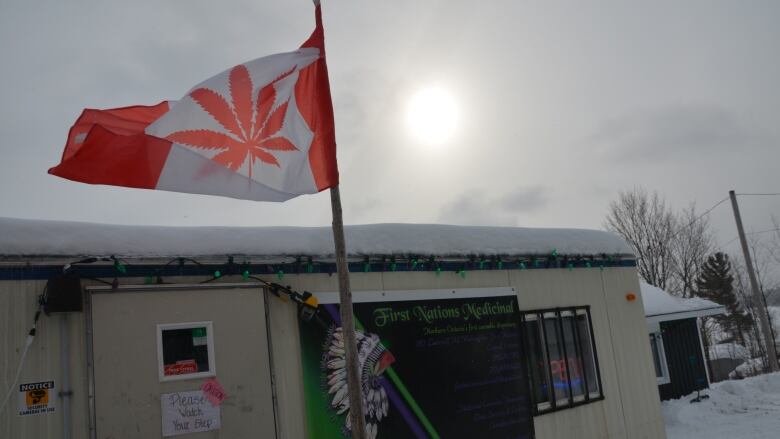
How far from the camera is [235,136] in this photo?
5.15m

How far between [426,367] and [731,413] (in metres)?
11.2

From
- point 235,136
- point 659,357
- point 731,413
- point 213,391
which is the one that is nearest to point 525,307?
point 213,391

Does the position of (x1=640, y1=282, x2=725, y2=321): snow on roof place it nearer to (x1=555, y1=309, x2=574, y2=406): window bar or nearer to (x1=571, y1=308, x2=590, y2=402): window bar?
(x1=571, y1=308, x2=590, y2=402): window bar

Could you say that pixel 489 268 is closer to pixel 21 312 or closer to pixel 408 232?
pixel 408 232

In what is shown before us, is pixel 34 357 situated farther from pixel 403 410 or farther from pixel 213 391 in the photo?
pixel 403 410

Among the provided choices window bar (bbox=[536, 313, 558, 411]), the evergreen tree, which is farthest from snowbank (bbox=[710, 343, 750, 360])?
window bar (bbox=[536, 313, 558, 411])

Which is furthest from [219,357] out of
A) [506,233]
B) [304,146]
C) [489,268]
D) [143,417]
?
[506,233]

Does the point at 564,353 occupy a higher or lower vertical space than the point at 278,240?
lower

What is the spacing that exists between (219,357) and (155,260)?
96 cm

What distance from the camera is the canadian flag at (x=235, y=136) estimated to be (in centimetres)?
491

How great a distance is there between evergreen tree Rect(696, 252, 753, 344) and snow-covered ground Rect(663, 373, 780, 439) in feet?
91.0

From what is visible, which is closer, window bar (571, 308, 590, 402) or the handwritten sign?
the handwritten sign

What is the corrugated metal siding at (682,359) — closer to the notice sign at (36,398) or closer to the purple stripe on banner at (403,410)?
the purple stripe on banner at (403,410)

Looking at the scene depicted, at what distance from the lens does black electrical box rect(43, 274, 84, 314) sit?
16.2 feet
